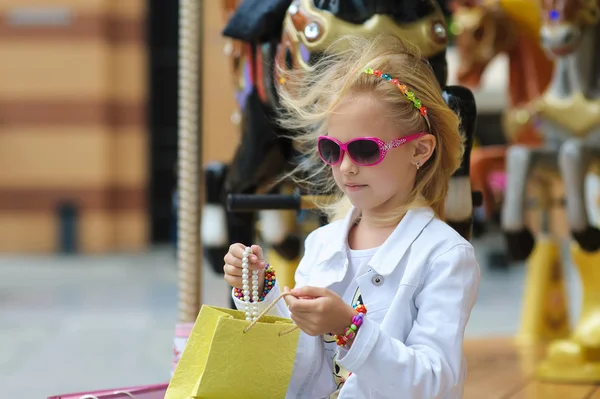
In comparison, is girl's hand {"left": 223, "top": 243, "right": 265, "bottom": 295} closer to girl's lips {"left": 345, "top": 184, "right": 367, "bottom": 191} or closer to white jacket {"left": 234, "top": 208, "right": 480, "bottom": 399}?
white jacket {"left": 234, "top": 208, "right": 480, "bottom": 399}

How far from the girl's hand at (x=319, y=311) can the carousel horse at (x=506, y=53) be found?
82.1 inches

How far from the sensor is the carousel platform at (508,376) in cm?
247

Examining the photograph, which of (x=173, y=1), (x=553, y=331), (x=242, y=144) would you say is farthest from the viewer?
(x=173, y=1)

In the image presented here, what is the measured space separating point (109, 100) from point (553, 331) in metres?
6.47

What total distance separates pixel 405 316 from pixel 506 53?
7.64 ft

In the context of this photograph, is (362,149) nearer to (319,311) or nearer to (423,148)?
(423,148)

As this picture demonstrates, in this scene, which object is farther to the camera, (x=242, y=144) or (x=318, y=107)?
(x=242, y=144)

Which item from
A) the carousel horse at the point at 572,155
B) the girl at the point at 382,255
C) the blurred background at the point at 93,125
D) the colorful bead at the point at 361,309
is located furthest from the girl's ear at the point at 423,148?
the blurred background at the point at 93,125

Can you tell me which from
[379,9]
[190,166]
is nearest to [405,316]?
[379,9]

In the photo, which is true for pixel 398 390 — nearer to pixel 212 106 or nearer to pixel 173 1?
A: pixel 212 106

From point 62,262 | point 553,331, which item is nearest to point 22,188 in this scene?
point 62,262

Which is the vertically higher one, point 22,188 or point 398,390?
point 398,390

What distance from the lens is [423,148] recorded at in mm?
1407

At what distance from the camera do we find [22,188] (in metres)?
8.98
